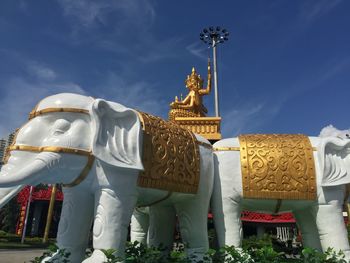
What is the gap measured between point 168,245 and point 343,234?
8.18ft

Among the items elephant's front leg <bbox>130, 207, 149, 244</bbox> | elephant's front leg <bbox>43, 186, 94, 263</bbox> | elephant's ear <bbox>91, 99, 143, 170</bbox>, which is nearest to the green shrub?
elephant's front leg <bbox>43, 186, 94, 263</bbox>

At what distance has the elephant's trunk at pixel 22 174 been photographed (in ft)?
10.9

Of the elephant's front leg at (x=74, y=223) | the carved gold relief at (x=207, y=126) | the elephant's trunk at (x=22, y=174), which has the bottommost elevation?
the elephant's front leg at (x=74, y=223)

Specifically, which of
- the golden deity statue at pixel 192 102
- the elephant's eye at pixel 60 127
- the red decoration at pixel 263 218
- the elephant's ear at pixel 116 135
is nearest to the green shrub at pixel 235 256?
the elephant's ear at pixel 116 135

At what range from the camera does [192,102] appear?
1449cm

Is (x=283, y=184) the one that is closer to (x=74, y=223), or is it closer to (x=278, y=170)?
(x=278, y=170)

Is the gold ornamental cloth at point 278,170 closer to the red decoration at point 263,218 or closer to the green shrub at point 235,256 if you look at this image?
the green shrub at point 235,256

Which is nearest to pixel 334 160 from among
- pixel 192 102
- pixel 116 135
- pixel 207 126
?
pixel 116 135

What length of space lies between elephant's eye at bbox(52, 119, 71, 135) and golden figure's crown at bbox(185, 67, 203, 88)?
1172 cm

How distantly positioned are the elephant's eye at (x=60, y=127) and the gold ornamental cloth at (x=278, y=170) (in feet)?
7.78

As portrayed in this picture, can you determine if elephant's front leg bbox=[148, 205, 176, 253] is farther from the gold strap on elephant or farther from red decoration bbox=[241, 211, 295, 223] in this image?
red decoration bbox=[241, 211, 295, 223]

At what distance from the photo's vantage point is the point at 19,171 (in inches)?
135

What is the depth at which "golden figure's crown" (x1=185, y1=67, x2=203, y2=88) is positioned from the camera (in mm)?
15252

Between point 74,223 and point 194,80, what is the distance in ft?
38.8
